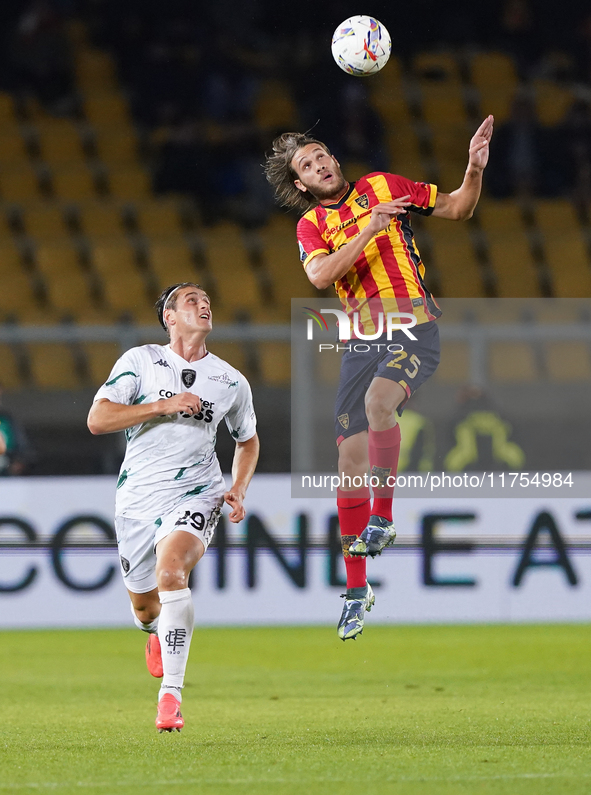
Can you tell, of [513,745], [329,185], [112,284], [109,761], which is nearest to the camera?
[109,761]

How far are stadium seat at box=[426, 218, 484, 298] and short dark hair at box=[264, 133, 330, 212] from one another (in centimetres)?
645

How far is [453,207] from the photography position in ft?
20.5

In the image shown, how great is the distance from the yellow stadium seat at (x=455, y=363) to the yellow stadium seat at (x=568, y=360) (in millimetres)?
657

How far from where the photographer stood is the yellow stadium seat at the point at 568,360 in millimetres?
→ 10516

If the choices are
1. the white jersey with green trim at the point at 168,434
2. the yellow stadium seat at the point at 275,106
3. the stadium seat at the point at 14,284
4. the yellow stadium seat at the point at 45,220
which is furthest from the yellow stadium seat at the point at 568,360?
the yellow stadium seat at the point at 45,220

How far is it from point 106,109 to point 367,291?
10.5m

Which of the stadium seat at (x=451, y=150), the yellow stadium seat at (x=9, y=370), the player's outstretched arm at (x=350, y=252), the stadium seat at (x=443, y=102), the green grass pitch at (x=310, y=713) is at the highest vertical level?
the stadium seat at (x=443, y=102)

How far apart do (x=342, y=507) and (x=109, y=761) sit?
1.71 m

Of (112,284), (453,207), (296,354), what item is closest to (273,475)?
(296,354)

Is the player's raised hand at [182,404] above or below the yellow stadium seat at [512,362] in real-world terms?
above

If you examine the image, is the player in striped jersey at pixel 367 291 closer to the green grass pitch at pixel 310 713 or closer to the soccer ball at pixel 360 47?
the soccer ball at pixel 360 47

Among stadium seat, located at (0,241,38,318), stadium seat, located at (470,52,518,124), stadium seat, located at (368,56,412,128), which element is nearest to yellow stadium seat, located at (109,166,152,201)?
stadium seat, located at (0,241,38,318)

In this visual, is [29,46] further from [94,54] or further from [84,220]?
[84,220]

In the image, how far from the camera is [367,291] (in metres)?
6.29
